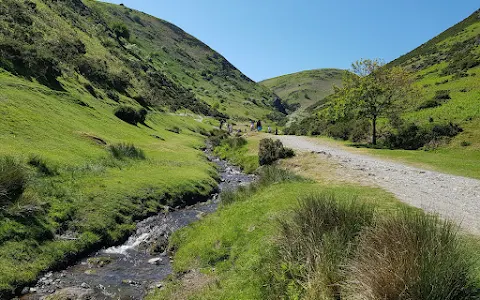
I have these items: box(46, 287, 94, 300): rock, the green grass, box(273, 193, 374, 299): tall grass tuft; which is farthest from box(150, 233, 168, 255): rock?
box(273, 193, 374, 299): tall grass tuft

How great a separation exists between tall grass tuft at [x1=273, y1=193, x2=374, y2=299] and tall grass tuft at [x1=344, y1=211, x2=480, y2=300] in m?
0.65

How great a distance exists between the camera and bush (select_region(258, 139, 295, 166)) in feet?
118

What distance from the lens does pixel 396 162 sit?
96.8ft

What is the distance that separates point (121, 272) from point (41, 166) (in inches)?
387

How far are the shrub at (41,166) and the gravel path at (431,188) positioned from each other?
1856cm

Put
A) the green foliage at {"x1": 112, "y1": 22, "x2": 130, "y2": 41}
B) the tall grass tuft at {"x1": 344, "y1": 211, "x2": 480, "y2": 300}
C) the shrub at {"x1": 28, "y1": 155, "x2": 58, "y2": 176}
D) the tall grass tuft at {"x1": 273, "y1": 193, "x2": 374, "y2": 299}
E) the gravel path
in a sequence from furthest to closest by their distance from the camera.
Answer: the green foliage at {"x1": 112, "y1": 22, "x2": 130, "y2": 41} < the shrub at {"x1": 28, "y1": 155, "x2": 58, "y2": 176} < the gravel path < the tall grass tuft at {"x1": 273, "y1": 193, "x2": 374, "y2": 299} < the tall grass tuft at {"x1": 344, "y1": 211, "x2": 480, "y2": 300}

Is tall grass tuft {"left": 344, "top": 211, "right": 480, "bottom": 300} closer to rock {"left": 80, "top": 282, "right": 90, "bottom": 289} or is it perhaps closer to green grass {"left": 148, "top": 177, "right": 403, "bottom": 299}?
green grass {"left": 148, "top": 177, "right": 403, "bottom": 299}

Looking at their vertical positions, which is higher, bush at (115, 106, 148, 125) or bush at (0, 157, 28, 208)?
bush at (115, 106, 148, 125)

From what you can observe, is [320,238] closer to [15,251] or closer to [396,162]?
[15,251]

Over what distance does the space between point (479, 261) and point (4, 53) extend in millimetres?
45493

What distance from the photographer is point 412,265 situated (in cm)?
619

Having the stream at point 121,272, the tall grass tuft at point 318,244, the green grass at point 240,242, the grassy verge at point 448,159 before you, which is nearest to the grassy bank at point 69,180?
the stream at point 121,272

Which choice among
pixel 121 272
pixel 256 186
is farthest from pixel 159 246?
pixel 256 186

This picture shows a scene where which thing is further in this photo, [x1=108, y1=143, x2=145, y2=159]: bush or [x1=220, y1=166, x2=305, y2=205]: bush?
[x1=108, y1=143, x2=145, y2=159]: bush
